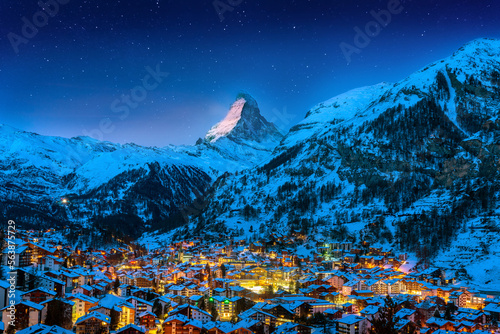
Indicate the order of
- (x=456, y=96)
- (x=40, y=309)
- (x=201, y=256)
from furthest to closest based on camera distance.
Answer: (x=456, y=96) < (x=201, y=256) < (x=40, y=309)

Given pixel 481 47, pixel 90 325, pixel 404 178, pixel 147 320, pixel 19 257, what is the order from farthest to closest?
pixel 481 47 → pixel 404 178 → pixel 19 257 → pixel 147 320 → pixel 90 325

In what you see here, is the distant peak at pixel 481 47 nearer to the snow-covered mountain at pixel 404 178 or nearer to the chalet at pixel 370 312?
the snow-covered mountain at pixel 404 178

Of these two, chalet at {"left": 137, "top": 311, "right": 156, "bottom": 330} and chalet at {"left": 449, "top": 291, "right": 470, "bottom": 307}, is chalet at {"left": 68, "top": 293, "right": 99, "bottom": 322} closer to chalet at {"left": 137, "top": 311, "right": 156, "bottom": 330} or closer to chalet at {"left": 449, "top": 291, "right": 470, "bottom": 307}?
chalet at {"left": 137, "top": 311, "right": 156, "bottom": 330}

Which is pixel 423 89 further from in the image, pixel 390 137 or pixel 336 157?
pixel 336 157

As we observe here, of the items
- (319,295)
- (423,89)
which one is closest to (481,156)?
(423,89)

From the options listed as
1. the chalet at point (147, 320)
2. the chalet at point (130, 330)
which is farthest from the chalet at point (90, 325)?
the chalet at point (147, 320)

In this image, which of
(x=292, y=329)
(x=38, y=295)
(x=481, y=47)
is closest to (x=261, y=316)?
(x=292, y=329)

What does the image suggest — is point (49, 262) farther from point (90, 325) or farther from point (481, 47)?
point (481, 47)
